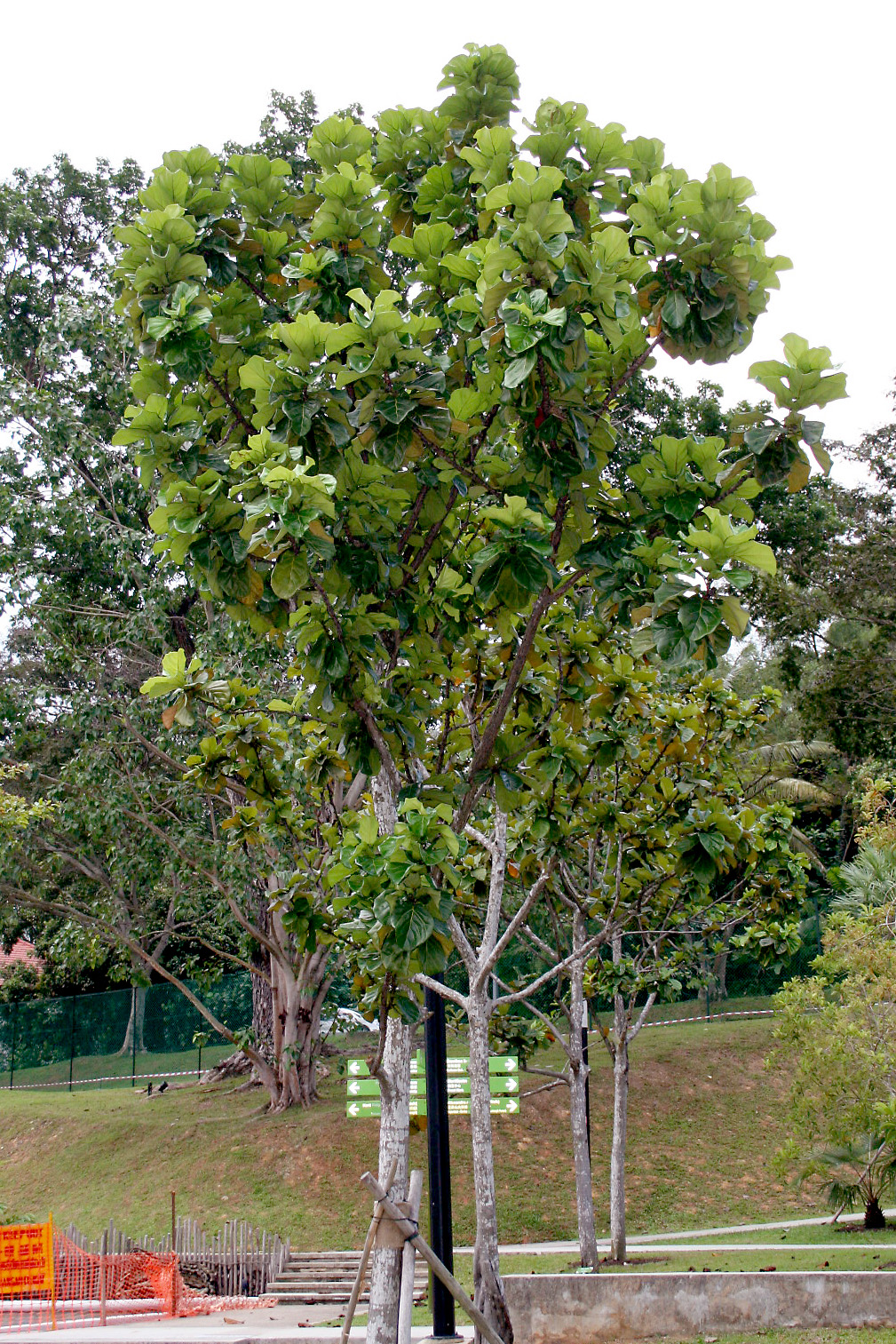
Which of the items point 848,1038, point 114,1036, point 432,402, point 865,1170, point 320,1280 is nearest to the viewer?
point 432,402

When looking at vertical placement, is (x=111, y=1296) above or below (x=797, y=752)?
below

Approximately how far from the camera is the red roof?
36.2 meters

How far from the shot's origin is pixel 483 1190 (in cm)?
815

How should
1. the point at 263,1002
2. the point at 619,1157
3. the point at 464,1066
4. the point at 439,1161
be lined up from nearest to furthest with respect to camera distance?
1. the point at 439,1161
2. the point at 619,1157
3. the point at 464,1066
4. the point at 263,1002

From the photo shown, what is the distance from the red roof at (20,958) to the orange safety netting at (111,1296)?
22741 millimetres

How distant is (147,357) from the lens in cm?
497

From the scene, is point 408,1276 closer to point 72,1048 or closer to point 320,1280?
point 320,1280

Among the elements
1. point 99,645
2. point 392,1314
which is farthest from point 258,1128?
point 392,1314

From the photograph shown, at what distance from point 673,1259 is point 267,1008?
441 inches

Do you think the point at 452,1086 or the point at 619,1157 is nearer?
Answer: the point at 619,1157

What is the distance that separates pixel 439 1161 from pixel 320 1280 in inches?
272

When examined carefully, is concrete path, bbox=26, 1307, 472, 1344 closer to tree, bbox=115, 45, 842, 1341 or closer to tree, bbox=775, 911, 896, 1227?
tree, bbox=775, 911, 896, 1227

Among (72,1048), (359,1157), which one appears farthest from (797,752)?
(72,1048)

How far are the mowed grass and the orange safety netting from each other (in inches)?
104
